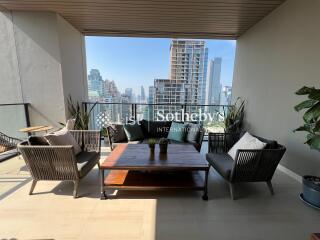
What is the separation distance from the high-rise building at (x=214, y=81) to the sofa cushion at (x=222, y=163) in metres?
2.64

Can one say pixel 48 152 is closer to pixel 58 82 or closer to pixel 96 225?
pixel 96 225

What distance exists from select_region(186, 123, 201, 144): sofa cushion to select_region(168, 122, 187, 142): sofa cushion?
0.08 metres

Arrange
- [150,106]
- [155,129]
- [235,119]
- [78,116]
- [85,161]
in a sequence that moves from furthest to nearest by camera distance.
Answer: [150,106] → [235,119] → [78,116] → [155,129] → [85,161]

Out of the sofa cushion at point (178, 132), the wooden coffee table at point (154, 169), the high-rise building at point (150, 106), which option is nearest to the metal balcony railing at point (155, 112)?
the high-rise building at point (150, 106)

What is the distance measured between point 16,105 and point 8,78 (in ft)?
2.02

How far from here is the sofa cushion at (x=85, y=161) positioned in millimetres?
2372

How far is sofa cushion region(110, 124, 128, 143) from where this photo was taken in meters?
3.67

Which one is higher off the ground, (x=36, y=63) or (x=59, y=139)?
(x=36, y=63)

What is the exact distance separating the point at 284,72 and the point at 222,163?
2.02 metres

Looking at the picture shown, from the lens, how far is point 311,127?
2.09 m

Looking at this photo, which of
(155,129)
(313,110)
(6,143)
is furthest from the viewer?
(155,129)

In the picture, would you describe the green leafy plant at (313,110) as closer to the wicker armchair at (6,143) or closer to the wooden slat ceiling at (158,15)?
the wooden slat ceiling at (158,15)

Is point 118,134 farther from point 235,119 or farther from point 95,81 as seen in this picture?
point 235,119

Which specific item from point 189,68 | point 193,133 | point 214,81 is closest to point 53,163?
point 193,133
